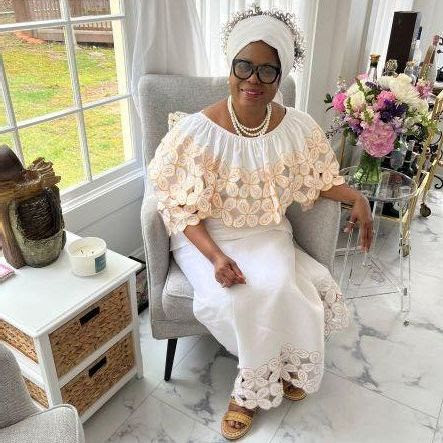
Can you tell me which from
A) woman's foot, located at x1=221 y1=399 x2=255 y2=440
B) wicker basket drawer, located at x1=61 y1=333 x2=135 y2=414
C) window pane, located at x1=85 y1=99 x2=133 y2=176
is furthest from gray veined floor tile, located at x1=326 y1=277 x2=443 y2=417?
window pane, located at x1=85 y1=99 x2=133 y2=176

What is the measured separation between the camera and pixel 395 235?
260cm

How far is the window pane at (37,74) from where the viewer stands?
67.6 inches

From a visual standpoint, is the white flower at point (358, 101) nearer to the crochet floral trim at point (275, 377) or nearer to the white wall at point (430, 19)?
the crochet floral trim at point (275, 377)

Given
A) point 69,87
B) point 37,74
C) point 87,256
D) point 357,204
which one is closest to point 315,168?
point 357,204

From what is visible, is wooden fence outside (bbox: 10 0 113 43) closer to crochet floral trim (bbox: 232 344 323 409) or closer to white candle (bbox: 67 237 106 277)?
white candle (bbox: 67 237 106 277)

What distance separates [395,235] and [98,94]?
1.88 m

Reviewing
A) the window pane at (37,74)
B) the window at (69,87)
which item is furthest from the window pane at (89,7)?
the window pane at (37,74)

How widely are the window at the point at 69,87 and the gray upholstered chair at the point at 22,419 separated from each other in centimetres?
84

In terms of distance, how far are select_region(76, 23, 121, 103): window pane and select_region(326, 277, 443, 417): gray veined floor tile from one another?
4.67 feet

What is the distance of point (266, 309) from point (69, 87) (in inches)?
45.3

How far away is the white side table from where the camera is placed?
45.8 inches

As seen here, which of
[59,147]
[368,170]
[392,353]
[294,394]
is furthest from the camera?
[59,147]

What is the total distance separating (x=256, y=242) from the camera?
4.59 feet

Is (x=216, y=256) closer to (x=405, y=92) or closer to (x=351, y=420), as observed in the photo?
(x=351, y=420)
